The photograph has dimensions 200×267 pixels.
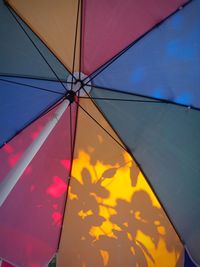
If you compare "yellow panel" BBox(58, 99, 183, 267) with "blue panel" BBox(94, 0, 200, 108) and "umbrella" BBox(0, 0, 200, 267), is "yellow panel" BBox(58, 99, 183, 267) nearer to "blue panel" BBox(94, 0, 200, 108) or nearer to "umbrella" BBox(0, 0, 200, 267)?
"umbrella" BBox(0, 0, 200, 267)

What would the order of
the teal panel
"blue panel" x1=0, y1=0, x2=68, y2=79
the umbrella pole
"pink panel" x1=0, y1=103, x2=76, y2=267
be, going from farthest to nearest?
"pink panel" x1=0, y1=103, x2=76, y2=267 < the teal panel < "blue panel" x1=0, y1=0, x2=68, y2=79 < the umbrella pole

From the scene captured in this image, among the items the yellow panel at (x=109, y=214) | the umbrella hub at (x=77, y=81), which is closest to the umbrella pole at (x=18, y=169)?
the umbrella hub at (x=77, y=81)

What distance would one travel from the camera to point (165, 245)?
283 centimetres

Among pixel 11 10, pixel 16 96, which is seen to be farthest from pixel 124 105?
pixel 11 10

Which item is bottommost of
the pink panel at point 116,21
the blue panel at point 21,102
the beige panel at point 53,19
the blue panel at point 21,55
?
the blue panel at point 21,102

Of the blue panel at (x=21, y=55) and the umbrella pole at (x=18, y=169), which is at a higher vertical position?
the blue panel at (x=21, y=55)

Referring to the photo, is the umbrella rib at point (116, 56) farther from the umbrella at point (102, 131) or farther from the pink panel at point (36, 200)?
the pink panel at point (36, 200)

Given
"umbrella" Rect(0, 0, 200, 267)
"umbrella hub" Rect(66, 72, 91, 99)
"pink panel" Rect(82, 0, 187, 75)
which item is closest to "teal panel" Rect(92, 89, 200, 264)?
"umbrella" Rect(0, 0, 200, 267)

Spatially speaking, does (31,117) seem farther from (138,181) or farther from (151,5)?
(151,5)

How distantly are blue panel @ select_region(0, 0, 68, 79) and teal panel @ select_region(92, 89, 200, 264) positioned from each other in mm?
463

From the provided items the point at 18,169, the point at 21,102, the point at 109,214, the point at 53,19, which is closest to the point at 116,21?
the point at 53,19

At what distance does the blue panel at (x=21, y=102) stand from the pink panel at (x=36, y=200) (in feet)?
0.30

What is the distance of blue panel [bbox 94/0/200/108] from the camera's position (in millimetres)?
2391

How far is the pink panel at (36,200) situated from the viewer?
2.75 m
